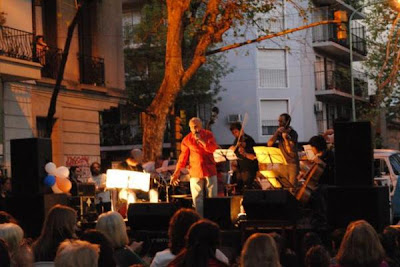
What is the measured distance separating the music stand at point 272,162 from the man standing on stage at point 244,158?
0.51ft

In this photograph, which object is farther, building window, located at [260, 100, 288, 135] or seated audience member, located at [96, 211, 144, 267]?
building window, located at [260, 100, 288, 135]

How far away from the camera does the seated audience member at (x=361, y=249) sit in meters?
7.07

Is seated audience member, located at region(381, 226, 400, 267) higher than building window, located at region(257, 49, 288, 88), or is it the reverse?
building window, located at region(257, 49, 288, 88)

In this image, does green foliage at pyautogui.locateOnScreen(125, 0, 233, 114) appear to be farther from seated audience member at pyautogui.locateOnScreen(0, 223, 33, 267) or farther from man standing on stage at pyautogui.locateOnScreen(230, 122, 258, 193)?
seated audience member at pyautogui.locateOnScreen(0, 223, 33, 267)

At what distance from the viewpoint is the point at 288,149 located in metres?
15.1

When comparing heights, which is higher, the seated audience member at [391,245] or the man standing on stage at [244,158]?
the man standing on stage at [244,158]

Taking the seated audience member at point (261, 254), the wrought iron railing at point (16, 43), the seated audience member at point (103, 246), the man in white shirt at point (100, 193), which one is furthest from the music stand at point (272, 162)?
the wrought iron railing at point (16, 43)

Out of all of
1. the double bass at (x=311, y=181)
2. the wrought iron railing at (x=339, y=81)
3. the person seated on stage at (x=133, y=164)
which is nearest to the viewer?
the double bass at (x=311, y=181)

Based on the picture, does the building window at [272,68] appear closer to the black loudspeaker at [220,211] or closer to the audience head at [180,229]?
the black loudspeaker at [220,211]

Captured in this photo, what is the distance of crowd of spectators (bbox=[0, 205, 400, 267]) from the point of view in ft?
22.4

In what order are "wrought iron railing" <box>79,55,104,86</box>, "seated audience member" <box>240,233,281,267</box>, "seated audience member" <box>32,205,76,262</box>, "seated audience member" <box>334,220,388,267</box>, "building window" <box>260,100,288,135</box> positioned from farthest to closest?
"building window" <box>260,100,288,135</box> → "wrought iron railing" <box>79,55,104,86</box> → "seated audience member" <box>32,205,76,262</box> → "seated audience member" <box>334,220,388,267</box> → "seated audience member" <box>240,233,281,267</box>

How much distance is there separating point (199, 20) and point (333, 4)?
28484mm

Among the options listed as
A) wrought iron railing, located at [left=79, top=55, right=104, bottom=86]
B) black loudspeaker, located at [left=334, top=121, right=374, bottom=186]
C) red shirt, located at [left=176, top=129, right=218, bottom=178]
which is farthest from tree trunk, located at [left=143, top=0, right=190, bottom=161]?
black loudspeaker, located at [left=334, top=121, right=374, bottom=186]

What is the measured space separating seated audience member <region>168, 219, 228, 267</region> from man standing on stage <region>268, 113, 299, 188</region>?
7.81 metres
